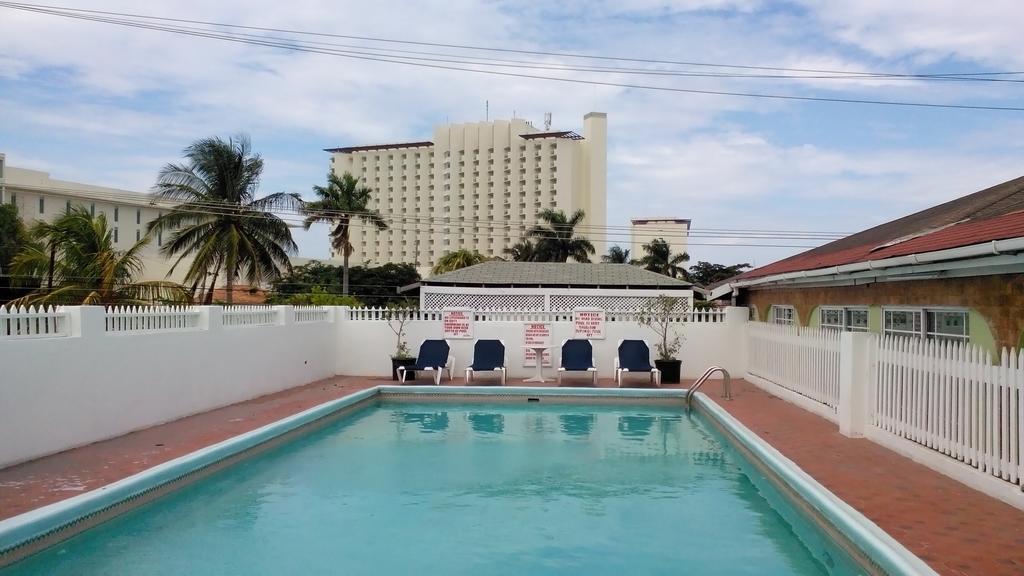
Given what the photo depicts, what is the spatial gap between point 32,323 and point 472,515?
4.86m

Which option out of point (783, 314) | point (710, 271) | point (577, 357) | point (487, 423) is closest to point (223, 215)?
point (577, 357)

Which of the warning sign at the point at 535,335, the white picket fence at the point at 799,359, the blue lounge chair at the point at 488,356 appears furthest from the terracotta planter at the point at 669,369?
the blue lounge chair at the point at 488,356

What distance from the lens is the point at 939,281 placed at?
27.2 feet

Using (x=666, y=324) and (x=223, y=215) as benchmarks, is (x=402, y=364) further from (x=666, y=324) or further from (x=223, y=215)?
(x=223, y=215)

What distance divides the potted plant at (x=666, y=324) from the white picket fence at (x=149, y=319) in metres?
8.87

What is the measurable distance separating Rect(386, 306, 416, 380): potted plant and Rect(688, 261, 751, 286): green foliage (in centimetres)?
4669

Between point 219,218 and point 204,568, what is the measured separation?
2307cm

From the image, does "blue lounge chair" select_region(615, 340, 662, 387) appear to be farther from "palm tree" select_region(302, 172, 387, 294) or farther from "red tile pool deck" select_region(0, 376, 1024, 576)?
"palm tree" select_region(302, 172, 387, 294)

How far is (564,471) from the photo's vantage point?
8352mm

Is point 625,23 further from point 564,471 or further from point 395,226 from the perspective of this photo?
point 395,226

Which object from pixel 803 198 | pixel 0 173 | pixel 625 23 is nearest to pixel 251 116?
pixel 625 23

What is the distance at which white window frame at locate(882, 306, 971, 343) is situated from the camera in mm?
7918

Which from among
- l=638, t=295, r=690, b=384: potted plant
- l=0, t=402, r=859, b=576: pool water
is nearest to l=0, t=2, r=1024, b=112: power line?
l=638, t=295, r=690, b=384: potted plant

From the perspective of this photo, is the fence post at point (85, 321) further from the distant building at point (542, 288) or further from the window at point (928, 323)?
the distant building at point (542, 288)
